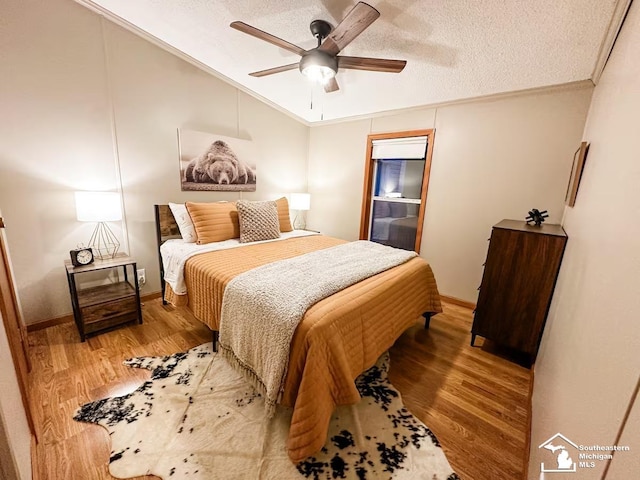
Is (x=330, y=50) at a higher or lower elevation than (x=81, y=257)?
higher

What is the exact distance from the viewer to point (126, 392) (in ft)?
5.22

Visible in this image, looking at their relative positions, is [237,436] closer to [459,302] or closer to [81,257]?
[81,257]

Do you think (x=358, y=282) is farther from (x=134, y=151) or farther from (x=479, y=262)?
(x=134, y=151)

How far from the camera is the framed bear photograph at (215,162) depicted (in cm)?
284

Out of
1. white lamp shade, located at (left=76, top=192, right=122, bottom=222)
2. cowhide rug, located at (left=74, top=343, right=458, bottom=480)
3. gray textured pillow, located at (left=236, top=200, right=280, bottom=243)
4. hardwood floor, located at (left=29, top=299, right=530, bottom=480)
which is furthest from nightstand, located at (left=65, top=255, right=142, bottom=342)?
gray textured pillow, located at (left=236, top=200, right=280, bottom=243)

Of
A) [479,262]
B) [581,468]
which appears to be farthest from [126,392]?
[479,262]

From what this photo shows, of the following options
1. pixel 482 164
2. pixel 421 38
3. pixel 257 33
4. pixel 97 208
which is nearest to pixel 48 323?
pixel 97 208

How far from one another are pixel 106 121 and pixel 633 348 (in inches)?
133

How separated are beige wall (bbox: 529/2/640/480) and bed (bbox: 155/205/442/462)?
2.67 feet

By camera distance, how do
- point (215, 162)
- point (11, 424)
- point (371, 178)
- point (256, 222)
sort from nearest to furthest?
1. point (11, 424)
2. point (256, 222)
3. point (215, 162)
4. point (371, 178)

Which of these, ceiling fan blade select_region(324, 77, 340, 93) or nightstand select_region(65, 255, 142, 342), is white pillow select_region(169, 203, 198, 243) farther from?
ceiling fan blade select_region(324, 77, 340, 93)

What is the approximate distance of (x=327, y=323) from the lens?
1271 millimetres

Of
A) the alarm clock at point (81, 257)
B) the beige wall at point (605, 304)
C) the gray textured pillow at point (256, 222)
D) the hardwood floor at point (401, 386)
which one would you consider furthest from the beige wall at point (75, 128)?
the beige wall at point (605, 304)

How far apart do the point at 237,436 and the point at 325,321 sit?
30.0 inches
